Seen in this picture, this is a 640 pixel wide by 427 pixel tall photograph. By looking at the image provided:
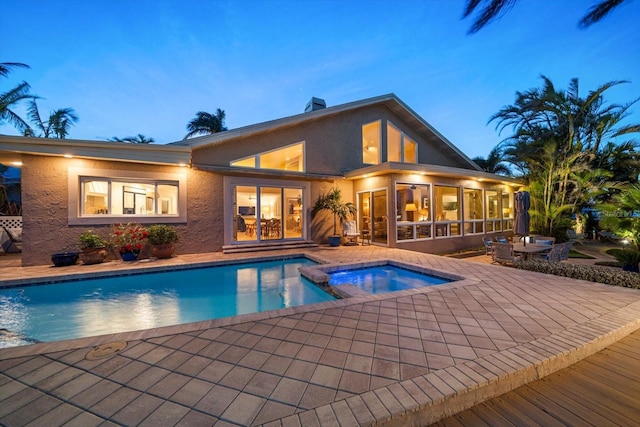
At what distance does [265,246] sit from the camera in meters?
9.44

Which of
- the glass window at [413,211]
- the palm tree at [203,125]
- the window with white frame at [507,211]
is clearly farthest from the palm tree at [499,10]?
the palm tree at [203,125]

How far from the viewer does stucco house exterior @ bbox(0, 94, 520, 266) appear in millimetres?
7055

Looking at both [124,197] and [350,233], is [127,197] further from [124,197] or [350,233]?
[350,233]

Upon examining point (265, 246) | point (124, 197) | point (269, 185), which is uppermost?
point (269, 185)

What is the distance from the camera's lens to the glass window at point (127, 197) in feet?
25.0

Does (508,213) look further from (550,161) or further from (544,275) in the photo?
(544,275)

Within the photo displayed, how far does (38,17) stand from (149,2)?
6.09 m

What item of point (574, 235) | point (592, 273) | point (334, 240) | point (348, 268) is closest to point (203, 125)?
point (334, 240)

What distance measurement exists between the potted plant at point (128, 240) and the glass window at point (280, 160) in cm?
358

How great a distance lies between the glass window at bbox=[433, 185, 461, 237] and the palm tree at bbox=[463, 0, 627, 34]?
20.8 feet

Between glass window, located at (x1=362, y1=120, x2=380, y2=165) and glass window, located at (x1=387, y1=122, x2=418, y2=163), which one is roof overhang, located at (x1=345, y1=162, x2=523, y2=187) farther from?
glass window, located at (x1=387, y1=122, x2=418, y2=163)

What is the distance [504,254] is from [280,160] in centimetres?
802

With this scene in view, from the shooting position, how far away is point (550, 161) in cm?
1087

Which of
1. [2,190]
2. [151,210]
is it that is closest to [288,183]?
[151,210]
